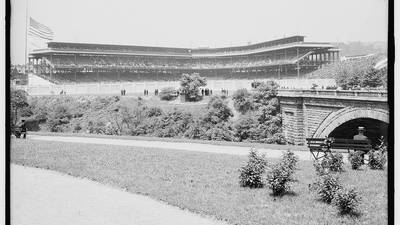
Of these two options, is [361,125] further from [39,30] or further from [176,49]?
[39,30]

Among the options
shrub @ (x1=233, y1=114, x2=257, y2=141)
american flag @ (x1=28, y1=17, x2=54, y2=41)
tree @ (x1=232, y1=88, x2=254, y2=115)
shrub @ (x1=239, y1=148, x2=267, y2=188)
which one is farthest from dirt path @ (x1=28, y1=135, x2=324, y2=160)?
american flag @ (x1=28, y1=17, x2=54, y2=41)

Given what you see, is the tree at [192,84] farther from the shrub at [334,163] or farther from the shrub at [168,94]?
the shrub at [334,163]

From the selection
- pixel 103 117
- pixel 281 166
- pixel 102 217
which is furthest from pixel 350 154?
pixel 103 117

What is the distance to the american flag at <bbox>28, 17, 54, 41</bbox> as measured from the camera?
37.5 ft

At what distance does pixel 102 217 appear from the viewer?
868cm

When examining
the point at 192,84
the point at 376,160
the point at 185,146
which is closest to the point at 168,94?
the point at 192,84

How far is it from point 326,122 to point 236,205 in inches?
575

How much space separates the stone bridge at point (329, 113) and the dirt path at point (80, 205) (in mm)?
12558

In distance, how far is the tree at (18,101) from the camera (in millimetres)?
12861

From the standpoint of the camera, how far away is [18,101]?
43.9 feet

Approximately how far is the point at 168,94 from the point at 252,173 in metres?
16.4

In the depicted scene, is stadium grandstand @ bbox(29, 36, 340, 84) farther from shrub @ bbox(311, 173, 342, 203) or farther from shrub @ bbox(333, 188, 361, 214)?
shrub @ bbox(333, 188, 361, 214)

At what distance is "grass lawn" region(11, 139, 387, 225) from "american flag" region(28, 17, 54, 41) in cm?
369

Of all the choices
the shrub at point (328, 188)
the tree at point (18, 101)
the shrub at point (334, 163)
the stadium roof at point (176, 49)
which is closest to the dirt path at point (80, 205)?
the tree at point (18, 101)
